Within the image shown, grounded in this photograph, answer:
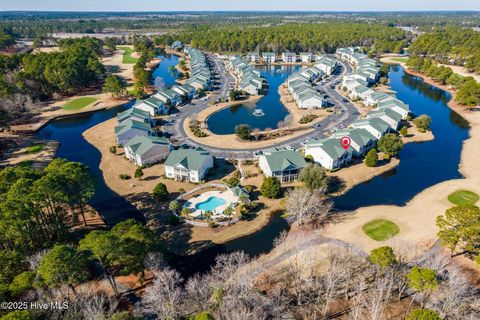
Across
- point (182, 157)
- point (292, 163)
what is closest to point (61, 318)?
point (182, 157)

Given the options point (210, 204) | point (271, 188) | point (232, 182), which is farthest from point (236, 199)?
point (271, 188)

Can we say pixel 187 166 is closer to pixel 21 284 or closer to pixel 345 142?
pixel 21 284

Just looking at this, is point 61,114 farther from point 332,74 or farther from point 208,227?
point 332,74

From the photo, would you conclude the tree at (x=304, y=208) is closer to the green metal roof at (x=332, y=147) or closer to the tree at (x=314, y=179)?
the tree at (x=314, y=179)

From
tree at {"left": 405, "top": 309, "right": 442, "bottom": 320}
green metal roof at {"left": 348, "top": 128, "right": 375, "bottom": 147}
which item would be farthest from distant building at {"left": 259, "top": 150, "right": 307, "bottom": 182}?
tree at {"left": 405, "top": 309, "right": 442, "bottom": 320}

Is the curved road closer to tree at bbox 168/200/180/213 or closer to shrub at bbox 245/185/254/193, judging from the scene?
shrub at bbox 245/185/254/193

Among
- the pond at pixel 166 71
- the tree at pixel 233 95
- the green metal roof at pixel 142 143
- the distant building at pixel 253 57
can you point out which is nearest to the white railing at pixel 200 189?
the green metal roof at pixel 142 143

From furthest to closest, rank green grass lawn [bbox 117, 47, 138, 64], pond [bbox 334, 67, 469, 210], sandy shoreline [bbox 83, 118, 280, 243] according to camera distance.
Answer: green grass lawn [bbox 117, 47, 138, 64]
pond [bbox 334, 67, 469, 210]
sandy shoreline [bbox 83, 118, 280, 243]
